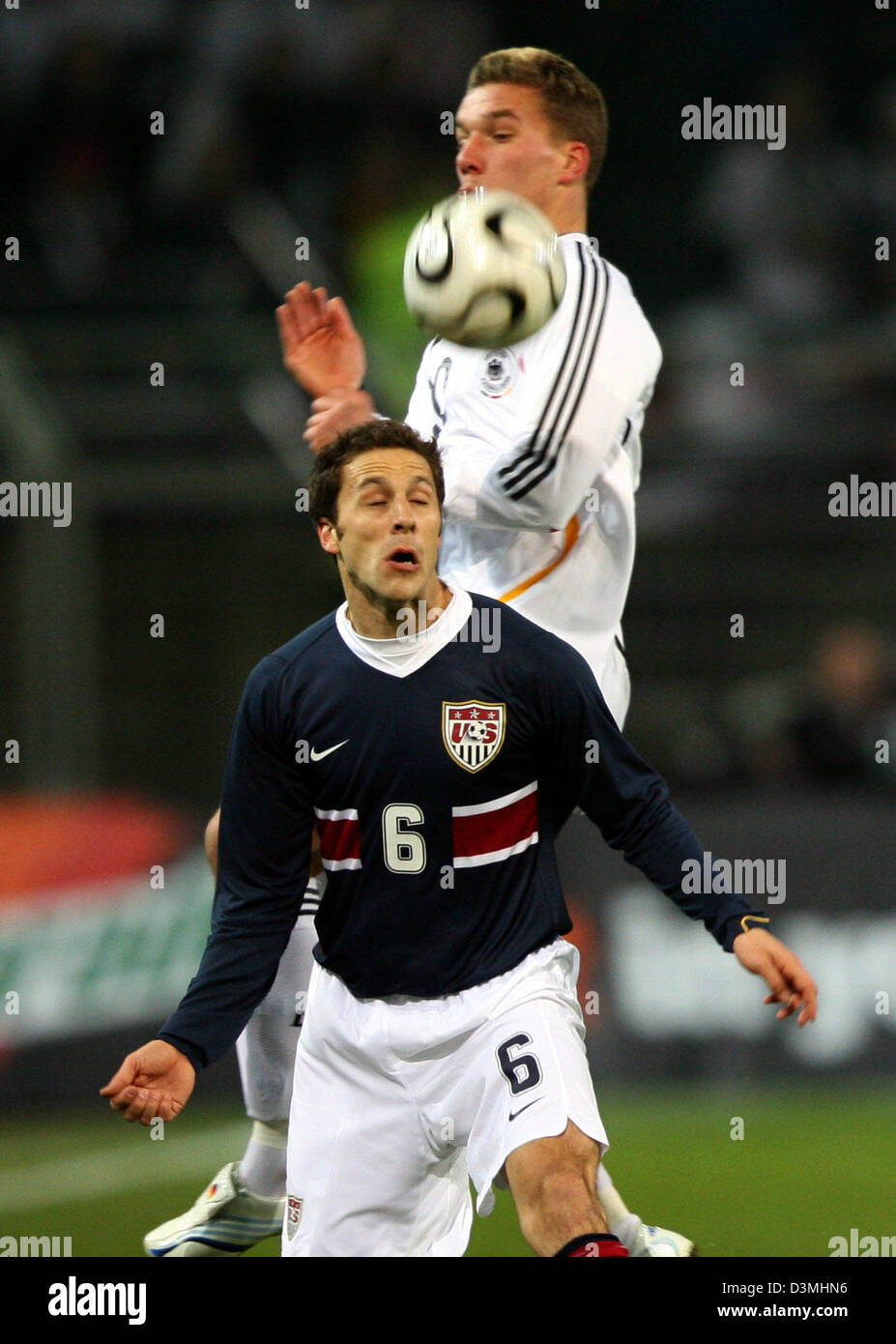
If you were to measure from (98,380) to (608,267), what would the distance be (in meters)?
6.00

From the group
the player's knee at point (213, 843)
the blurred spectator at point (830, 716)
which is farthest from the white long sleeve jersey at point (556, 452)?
the blurred spectator at point (830, 716)

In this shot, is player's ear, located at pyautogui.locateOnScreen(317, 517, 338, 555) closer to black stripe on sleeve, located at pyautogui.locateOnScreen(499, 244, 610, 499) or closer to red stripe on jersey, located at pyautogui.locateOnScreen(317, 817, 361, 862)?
black stripe on sleeve, located at pyautogui.locateOnScreen(499, 244, 610, 499)

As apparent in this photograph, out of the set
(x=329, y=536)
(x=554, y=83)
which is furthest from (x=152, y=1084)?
(x=554, y=83)

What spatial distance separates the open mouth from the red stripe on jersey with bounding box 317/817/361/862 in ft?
1.96

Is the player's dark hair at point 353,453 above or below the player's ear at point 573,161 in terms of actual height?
below

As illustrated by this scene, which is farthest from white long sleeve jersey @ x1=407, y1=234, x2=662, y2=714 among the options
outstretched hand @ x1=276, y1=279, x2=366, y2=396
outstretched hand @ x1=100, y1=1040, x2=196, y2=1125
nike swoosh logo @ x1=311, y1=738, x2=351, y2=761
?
outstretched hand @ x1=100, y1=1040, x2=196, y2=1125

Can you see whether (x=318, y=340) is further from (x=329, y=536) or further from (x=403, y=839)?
(x=403, y=839)

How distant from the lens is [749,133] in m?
13.1

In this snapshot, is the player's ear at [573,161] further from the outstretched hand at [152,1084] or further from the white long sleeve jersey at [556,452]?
the outstretched hand at [152,1084]

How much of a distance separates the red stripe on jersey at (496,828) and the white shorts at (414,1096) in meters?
0.28

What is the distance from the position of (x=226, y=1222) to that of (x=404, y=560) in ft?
6.85

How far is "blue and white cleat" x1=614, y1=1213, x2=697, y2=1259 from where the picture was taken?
504cm

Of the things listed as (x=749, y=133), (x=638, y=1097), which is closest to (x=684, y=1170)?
(x=638, y=1097)

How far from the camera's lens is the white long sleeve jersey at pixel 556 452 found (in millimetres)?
4941
